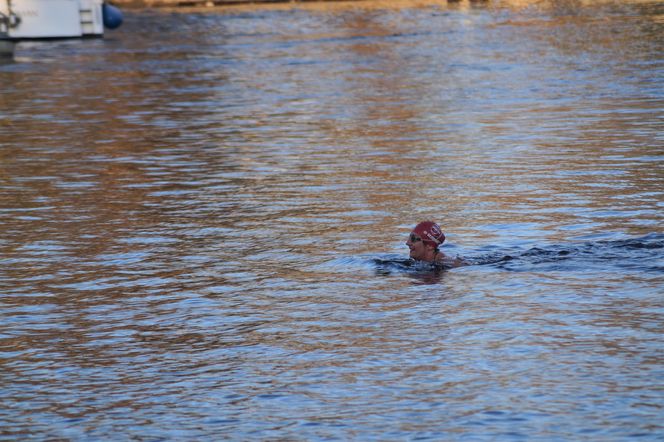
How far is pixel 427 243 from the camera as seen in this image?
1397 cm

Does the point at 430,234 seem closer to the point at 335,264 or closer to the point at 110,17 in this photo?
the point at 335,264

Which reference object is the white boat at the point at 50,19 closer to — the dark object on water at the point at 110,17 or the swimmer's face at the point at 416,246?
the dark object on water at the point at 110,17

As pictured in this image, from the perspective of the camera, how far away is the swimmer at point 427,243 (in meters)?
13.9

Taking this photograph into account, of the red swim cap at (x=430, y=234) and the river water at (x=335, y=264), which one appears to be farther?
the red swim cap at (x=430, y=234)

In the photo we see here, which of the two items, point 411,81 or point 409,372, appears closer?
point 409,372

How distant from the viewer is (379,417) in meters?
9.52

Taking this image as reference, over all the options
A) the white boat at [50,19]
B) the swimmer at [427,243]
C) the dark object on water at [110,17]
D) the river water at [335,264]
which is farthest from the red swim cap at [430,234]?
the dark object on water at [110,17]


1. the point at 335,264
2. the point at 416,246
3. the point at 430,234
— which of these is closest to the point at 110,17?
the point at 335,264

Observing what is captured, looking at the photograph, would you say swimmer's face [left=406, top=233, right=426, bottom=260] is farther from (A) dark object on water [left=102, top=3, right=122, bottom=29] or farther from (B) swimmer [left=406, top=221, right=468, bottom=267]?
(A) dark object on water [left=102, top=3, right=122, bottom=29]

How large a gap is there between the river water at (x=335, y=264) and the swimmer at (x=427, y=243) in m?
0.16

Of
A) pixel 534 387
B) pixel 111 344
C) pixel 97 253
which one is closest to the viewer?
pixel 534 387

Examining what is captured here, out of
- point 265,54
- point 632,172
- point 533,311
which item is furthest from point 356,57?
point 533,311

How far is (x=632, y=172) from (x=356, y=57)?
84.2 ft

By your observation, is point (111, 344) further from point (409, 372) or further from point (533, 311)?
point (533, 311)
